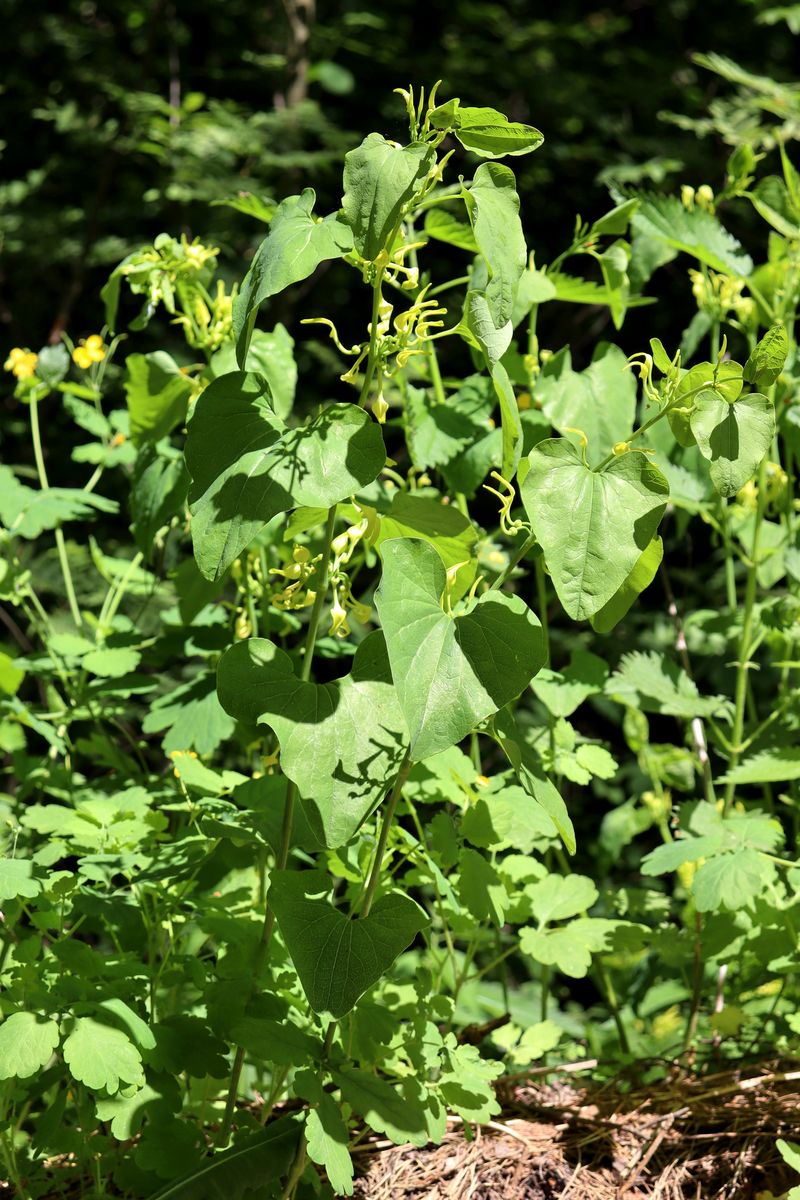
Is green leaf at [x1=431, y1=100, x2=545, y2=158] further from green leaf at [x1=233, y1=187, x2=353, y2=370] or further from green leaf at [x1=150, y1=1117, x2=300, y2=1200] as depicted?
green leaf at [x1=150, y1=1117, x2=300, y2=1200]

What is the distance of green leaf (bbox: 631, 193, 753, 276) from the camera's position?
1.42 m

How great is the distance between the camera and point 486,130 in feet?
2.90

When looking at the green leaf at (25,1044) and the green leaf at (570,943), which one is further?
the green leaf at (570,943)

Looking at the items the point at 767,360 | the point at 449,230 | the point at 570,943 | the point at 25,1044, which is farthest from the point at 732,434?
the point at 25,1044

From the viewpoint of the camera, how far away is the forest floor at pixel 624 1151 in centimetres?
120

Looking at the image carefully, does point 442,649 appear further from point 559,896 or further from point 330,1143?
point 559,896

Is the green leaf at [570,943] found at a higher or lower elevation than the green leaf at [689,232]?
lower

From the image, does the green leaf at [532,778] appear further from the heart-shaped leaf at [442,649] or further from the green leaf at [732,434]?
the green leaf at [732,434]

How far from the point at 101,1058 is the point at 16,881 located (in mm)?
163

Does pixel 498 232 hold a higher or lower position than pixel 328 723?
higher

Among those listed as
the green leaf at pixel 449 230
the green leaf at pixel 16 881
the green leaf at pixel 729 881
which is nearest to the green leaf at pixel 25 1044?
the green leaf at pixel 16 881

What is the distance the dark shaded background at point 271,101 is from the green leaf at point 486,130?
1642 mm

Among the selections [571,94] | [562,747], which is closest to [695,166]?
[571,94]

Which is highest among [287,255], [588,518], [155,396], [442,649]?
[287,255]
